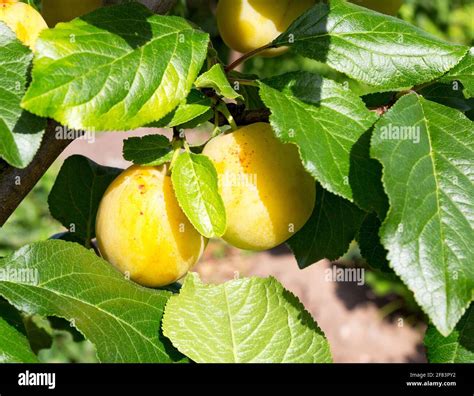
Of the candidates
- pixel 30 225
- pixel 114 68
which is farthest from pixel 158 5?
pixel 30 225

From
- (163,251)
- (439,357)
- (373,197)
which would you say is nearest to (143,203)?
(163,251)

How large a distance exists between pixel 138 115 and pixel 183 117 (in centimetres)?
8

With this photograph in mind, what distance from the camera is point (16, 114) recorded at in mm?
785

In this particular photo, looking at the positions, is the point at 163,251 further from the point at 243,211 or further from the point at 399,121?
the point at 399,121

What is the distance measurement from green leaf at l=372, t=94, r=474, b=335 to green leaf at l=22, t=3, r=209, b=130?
0.76ft

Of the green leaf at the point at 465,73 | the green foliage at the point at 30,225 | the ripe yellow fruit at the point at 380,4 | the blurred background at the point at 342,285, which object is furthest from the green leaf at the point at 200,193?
the green foliage at the point at 30,225

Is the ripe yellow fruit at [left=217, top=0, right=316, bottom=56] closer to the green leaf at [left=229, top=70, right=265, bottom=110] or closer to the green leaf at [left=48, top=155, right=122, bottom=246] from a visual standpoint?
the green leaf at [left=229, top=70, right=265, bottom=110]

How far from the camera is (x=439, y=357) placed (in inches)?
36.8

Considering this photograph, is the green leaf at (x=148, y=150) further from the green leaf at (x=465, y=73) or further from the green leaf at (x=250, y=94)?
the green leaf at (x=465, y=73)

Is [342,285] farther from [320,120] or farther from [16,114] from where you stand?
[16,114]

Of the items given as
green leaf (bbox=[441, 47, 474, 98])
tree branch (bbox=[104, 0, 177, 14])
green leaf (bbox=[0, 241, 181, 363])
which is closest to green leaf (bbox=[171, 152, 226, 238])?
green leaf (bbox=[0, 241, 181, 363])

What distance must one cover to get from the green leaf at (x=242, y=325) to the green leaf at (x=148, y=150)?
149 mm

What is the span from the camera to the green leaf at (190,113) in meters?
0.85
